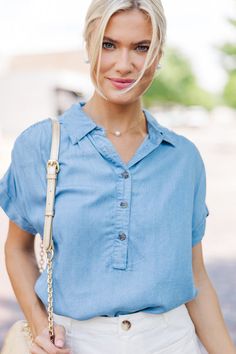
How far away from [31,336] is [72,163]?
47 centimetres

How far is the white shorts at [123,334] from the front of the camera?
1.67 metres

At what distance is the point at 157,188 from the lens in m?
1.74

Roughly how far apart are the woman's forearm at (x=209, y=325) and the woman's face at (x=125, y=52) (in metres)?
0.61

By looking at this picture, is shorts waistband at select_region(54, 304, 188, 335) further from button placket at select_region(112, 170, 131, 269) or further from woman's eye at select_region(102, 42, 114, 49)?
woman's eye at select_region(102, 42, 114, 49)

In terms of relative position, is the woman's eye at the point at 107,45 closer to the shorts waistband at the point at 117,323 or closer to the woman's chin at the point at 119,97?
the woman's chin at the point at 119,97

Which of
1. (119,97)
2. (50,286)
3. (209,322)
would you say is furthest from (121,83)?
(209,322)

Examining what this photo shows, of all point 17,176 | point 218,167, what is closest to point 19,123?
point 218,167

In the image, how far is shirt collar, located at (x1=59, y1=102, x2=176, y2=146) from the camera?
1747mm

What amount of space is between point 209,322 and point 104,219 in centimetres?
48

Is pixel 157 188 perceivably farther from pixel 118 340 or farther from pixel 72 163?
pixel 118 340

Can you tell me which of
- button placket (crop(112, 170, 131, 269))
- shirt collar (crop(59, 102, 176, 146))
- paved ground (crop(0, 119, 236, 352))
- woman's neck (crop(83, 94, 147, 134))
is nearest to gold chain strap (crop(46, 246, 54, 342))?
button placket (crop(112, 170, 131, 269))

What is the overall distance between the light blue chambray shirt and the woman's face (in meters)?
0.13

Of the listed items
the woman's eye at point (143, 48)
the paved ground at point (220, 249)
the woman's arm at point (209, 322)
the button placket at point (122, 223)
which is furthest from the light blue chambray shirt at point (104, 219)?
the paved ground at point (220, 249)

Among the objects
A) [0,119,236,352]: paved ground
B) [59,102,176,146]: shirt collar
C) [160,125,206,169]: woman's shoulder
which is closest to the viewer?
[59,102,176,146]: shirt collar
